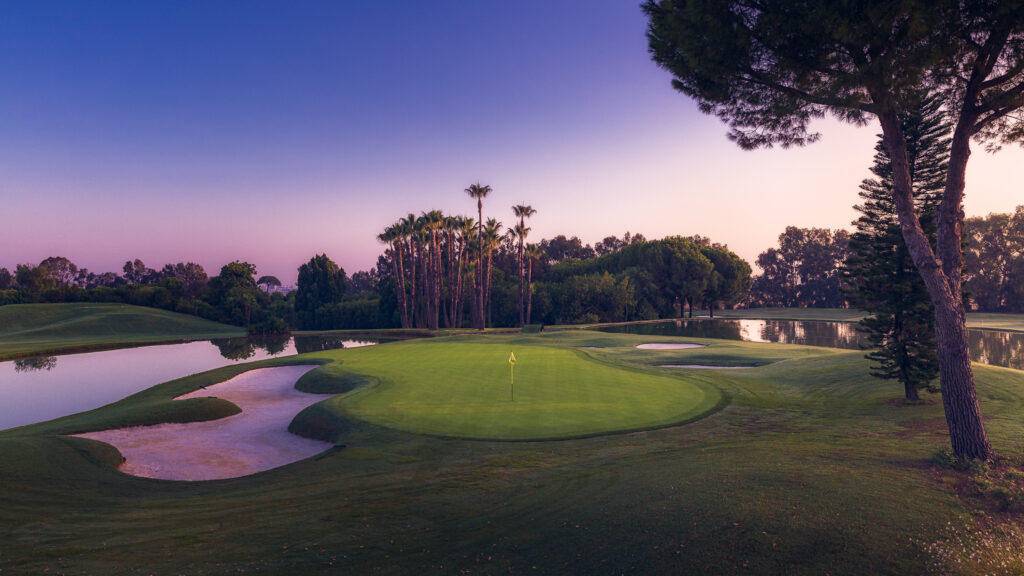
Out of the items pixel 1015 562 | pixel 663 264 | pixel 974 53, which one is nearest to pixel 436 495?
pixel 1015 562

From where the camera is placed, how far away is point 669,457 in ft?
31.6

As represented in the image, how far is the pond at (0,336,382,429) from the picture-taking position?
62.5 ft

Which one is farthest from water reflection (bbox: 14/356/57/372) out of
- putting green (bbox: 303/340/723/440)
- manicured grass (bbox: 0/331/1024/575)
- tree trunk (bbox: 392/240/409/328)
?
tree trunk (bbox: 392/240/409/328)

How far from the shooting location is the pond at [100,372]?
750 inches

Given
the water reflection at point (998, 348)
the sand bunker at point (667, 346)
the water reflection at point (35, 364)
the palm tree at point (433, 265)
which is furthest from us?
the palm tree at point (433, 265)

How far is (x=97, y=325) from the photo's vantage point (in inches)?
2178

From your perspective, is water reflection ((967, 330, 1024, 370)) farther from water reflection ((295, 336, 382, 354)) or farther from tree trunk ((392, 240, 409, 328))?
tree trunk ((392, 240, 409, 328))

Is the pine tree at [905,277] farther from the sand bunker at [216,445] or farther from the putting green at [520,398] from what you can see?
the sand bunker at [216,445]

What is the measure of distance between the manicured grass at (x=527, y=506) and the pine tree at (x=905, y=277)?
7.45 ft

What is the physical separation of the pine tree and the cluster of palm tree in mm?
46639

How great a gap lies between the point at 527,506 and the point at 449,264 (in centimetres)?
5779

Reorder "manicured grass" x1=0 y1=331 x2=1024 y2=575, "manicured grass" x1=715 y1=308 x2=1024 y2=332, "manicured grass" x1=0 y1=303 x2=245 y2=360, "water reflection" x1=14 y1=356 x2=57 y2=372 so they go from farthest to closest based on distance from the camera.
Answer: "manicured grass" x1=715 y1=308 x2=1024 y2=332 → "manicured grass" x1=0 y1=303 x2=245 y2=360 → "water reflection" x1=14 y1=356 x2=57 y2=372 → "manicured grass" x1=0 y1=331 x2=1024 y2=575

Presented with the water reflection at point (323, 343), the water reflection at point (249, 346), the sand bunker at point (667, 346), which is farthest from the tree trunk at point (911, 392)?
the water reflection at point (249, 346)

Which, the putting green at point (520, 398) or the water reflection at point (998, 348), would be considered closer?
the putting green at point (520, 398)
